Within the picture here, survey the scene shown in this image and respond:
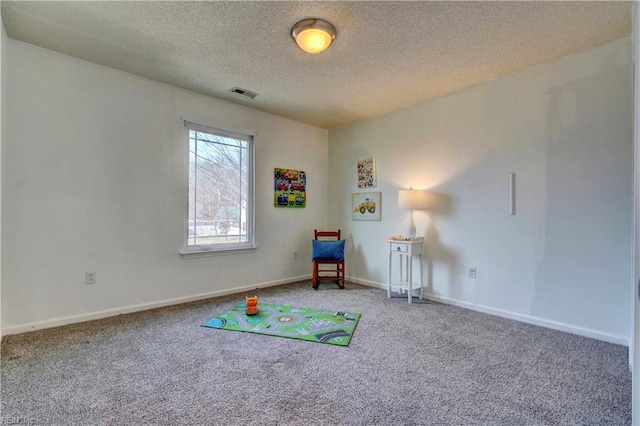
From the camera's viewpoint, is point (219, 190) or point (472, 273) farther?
point (219, 190)

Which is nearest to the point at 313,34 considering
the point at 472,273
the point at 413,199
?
the point at 413,199

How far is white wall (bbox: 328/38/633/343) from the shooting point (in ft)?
7.86

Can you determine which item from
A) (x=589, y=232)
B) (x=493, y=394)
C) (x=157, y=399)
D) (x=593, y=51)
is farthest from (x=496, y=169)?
(x=157, y=399)

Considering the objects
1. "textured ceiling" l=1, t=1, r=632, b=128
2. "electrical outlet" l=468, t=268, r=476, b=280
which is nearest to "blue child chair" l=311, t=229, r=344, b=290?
"electrical outlet" l=468, t=268, r=476, b=280

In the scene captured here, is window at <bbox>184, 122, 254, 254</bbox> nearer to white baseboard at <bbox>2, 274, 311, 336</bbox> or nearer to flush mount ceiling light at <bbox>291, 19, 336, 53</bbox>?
white baseboard at <bbox>2, 274, 311, 336</bbox>

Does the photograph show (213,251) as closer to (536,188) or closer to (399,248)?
(399,248)

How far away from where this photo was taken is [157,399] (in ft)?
5.38

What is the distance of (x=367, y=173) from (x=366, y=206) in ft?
1.58

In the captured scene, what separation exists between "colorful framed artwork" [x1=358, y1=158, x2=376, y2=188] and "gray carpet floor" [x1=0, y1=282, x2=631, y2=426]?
2123 mm

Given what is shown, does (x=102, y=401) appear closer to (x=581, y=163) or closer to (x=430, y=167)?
(x=430, y=167)

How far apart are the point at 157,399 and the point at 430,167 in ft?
11.1

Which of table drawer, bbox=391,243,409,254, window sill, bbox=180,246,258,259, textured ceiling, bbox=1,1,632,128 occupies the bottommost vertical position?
window sill, bbox=180,246,258,259

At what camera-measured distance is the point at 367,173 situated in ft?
14.2

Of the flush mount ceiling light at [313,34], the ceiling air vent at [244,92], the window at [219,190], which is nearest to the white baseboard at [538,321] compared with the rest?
the window at [219,190]
